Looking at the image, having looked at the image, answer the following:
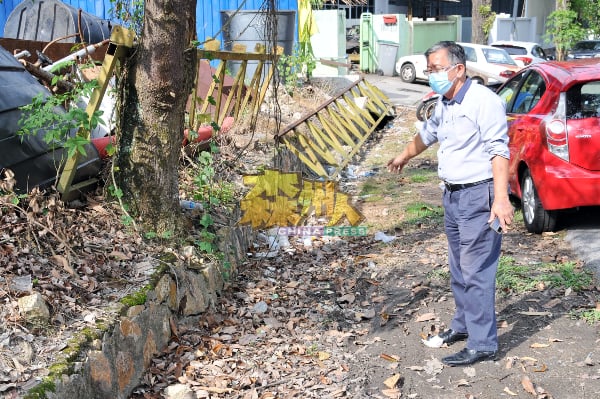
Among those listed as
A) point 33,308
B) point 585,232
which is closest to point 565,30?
point 585,232

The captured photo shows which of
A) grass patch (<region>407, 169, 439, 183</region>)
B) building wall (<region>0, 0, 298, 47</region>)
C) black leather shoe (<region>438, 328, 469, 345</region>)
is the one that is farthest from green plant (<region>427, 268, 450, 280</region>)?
building wall (<region>0, 0, 298, 47</region>)

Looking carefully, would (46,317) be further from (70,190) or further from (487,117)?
(487,117)

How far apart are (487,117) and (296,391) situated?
209 centimetres

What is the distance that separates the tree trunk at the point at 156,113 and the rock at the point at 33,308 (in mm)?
1725

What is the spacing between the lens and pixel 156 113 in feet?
19.1

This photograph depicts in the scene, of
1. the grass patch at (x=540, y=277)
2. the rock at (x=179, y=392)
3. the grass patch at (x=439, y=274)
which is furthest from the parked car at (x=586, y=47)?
the rock at (x=179, y=392)

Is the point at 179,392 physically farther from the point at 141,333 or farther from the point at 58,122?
the point at 58,122

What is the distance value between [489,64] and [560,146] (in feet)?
53.4

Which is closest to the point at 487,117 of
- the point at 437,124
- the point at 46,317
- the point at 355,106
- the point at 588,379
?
the point at 437,124

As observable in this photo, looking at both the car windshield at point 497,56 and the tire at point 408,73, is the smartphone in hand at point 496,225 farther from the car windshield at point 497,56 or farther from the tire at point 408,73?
the tire at point 408,73

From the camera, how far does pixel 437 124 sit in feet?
16.1

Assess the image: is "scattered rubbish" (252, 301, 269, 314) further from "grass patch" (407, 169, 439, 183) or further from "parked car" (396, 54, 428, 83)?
"parked car" (396, 54, 428, 83)

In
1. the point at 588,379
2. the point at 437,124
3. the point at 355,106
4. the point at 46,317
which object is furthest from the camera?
the point at 355,106

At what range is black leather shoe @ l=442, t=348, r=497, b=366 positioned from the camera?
4.73m
